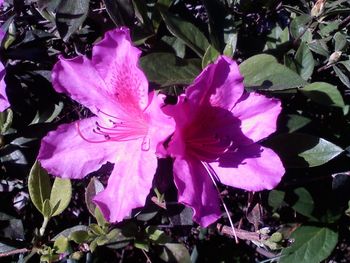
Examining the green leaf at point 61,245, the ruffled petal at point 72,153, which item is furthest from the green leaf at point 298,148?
the green leaf at point 61,245

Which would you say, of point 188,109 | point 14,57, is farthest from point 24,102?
point 188,109

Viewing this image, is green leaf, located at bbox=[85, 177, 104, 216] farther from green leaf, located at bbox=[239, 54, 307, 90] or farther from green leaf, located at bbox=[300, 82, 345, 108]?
green leaf, located at bbox=[300, 82, 345, 108]

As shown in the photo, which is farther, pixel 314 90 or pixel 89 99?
pixel 314 90

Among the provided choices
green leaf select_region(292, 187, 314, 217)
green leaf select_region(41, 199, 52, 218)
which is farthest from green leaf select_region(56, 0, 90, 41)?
green leaf select_region(292, 187, 314, 217)

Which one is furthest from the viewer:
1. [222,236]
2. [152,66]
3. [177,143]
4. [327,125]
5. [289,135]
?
[222,236]

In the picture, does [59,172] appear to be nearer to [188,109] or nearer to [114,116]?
[114,116]

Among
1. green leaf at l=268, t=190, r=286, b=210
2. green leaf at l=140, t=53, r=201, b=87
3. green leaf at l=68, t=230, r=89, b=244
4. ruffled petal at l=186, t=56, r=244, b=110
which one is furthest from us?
green leaf at l=268, t=190, r=286, b=210

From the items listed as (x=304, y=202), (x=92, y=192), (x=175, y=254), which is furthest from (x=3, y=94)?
(x=304, y=202)
